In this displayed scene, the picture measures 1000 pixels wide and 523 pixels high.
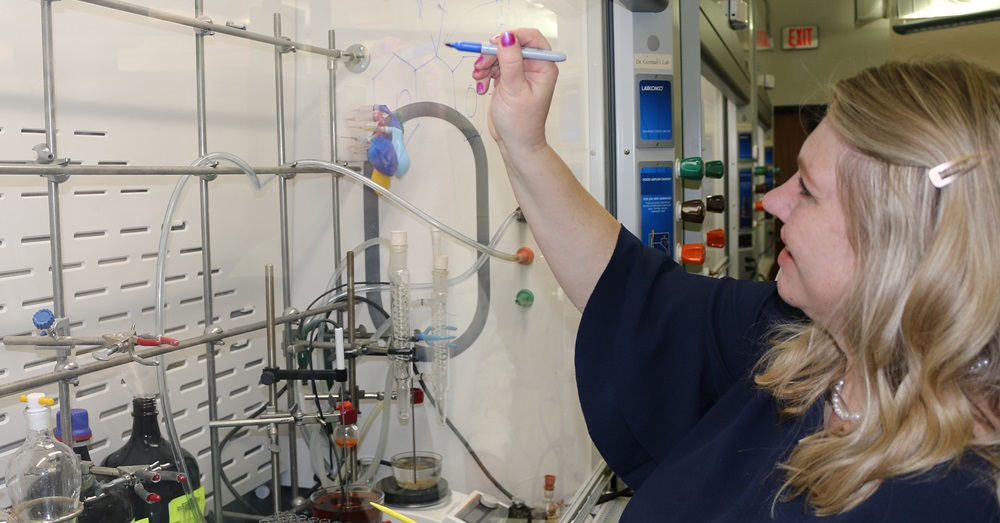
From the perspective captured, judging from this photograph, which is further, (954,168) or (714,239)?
(714,239)

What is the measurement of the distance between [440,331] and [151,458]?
0.53m

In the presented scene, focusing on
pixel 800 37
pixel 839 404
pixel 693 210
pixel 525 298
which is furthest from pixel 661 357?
pixel 800 37

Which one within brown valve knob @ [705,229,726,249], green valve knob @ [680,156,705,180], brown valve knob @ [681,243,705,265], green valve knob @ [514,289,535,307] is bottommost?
green valve knob @ [514,289,535,307]

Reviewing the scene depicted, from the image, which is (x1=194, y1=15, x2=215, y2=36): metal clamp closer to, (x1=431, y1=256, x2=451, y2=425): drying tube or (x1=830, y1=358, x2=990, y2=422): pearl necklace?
(x1=431, y1=256, x2=451, y2=425): drying tube

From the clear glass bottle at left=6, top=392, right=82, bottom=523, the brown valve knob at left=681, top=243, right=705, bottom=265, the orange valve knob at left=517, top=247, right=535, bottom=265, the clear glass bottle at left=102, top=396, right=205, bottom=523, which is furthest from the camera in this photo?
the brown valve knob at left=681, top=243, right=705, bottom=265

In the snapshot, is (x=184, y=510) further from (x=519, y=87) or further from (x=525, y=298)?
(x=519, y=87)

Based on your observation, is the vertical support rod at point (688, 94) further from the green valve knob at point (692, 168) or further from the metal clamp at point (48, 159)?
the metal clamp at point (48, 159)

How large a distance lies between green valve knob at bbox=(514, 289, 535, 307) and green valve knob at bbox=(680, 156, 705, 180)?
0.47m

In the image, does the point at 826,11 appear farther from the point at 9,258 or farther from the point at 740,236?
the point at 9,258

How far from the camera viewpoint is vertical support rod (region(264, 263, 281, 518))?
1.43 m

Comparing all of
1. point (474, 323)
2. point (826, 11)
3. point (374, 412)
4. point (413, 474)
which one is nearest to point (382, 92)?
point (474, 323)

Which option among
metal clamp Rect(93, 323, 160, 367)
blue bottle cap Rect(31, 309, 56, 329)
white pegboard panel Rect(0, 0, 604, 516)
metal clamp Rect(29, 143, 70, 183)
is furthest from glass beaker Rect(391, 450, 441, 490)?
metal clamp Rect(29, 143, 70, 183)

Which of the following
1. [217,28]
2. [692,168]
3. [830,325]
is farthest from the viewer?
[692,168]

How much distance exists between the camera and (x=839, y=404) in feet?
3.49
